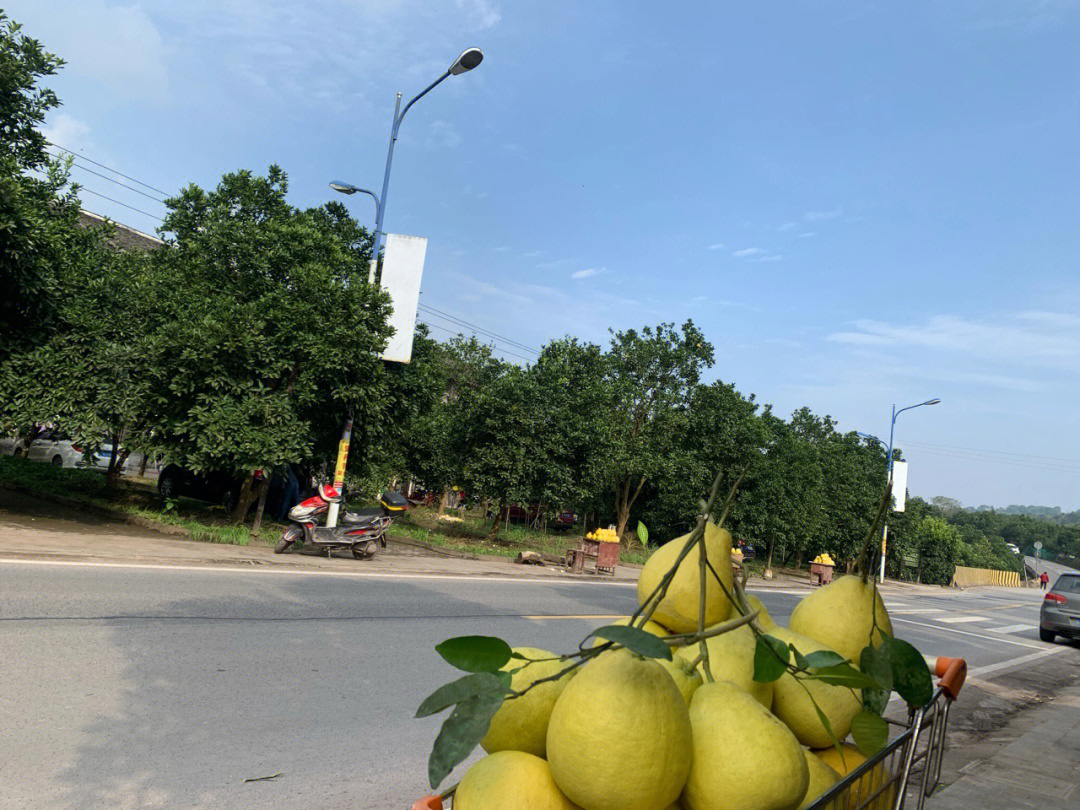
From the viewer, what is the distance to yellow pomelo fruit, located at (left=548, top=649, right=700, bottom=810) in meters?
1.15

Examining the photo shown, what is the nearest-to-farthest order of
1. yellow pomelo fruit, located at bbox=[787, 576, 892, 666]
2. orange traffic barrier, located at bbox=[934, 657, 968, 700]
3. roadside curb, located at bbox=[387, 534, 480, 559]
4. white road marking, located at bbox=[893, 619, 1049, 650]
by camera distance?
1. yellow pomelo fruit, located at bbox=[787, 576, 892, 666]
2. orange traffic barrier, located at bbox=[934, 657, 968, 700]
3. white road marking, located at bbox=[893, 619, 1049, 650]
4. roadside curb, located at bbox=[387, 534, 480, 559]

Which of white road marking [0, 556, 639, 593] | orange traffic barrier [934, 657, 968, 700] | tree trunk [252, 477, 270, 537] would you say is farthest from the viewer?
tree trunk [252, 477, 270, 537]

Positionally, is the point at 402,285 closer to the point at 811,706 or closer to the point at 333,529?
the point at 333,529

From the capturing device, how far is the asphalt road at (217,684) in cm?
390

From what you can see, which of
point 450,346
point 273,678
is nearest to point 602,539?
point 273,678

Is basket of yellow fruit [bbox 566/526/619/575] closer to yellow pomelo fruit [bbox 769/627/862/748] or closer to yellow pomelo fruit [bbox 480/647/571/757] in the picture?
yellow pomelo fruit [bbox 769/627/862/748]

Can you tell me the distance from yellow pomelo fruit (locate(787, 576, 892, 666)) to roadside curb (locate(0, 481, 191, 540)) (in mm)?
12774

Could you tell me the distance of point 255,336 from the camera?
42.1 feet

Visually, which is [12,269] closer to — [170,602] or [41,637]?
[170,602]

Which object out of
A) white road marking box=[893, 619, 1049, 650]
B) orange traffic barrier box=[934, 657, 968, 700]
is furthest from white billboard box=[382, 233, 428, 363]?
orange traffic barrier box=[934, 657, 968, 700]

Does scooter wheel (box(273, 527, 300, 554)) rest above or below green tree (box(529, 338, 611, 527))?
below

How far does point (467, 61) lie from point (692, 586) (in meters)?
14.5

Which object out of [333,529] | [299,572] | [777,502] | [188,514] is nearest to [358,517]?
[333,529]

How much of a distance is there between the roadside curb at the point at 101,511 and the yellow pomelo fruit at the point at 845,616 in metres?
12.8
